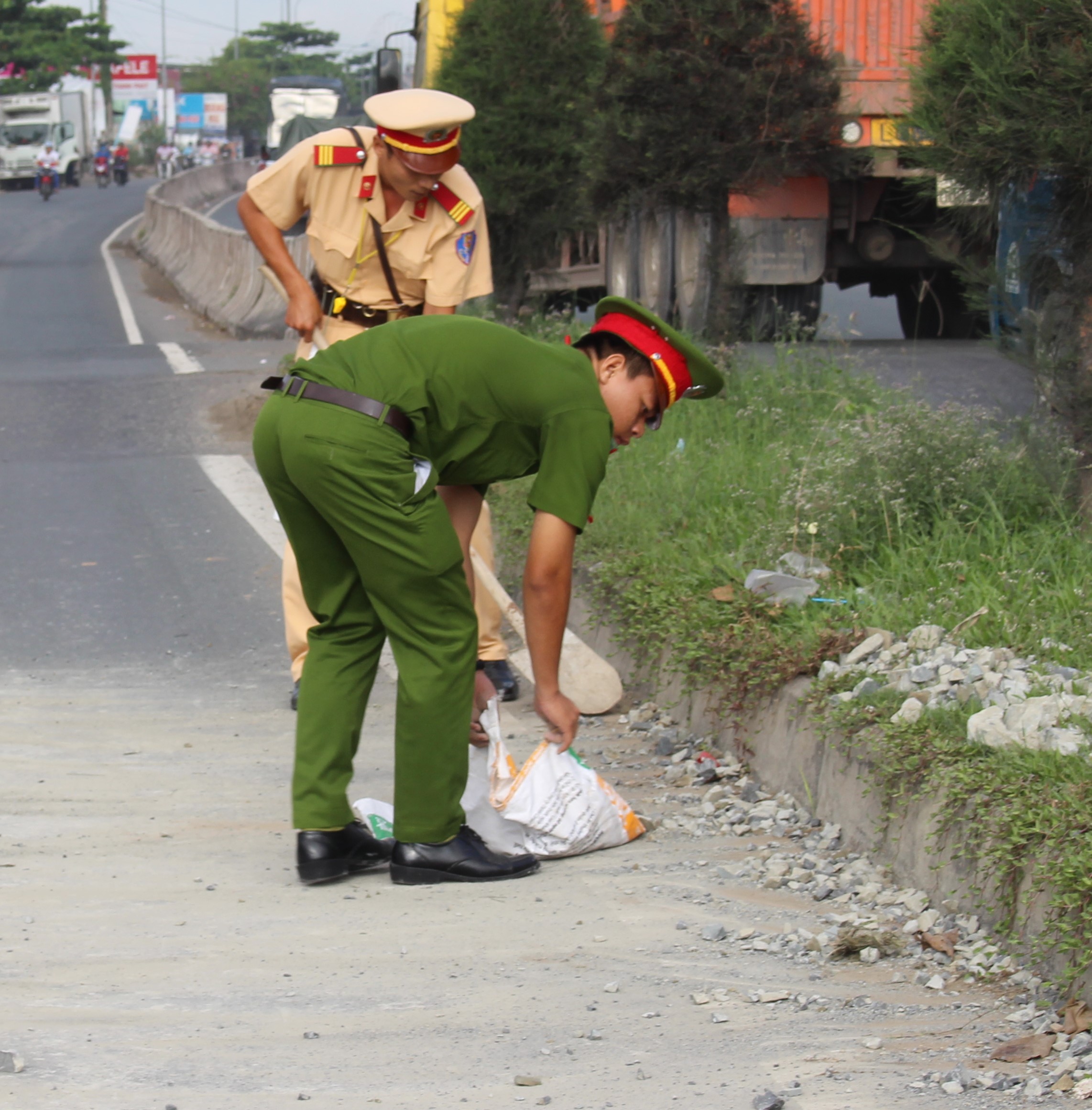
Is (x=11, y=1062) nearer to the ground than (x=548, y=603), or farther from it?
nearer to the ground

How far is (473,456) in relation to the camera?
3578mm

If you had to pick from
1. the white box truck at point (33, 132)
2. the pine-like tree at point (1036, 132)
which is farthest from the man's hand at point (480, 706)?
the white box truck at point (33, 132)

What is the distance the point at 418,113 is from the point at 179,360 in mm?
9253

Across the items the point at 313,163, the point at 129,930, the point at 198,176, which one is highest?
the point at 313,163

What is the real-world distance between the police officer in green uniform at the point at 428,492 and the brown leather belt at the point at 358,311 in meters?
1.49

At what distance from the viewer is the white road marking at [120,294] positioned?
56.5ft

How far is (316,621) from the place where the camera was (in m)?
4.91

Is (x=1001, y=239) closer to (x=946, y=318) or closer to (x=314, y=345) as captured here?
(x=314, y=345)

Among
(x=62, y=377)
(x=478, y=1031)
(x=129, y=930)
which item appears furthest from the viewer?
(x=62, y=377)

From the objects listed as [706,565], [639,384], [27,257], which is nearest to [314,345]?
[706,565]

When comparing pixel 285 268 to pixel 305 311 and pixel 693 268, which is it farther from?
pixel 693 268

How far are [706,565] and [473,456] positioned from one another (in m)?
1.93

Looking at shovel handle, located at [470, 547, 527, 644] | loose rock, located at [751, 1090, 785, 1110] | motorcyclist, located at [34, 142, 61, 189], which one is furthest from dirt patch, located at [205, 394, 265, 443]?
motorcyclist, located at [34, 142, 61, 189]

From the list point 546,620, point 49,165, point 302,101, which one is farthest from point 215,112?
point 546,620
